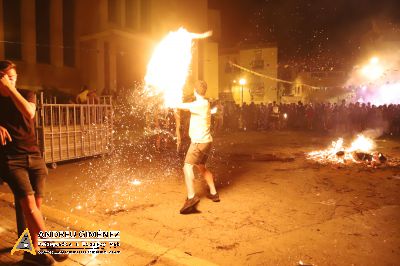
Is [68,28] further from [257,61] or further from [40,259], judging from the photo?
[257,61]

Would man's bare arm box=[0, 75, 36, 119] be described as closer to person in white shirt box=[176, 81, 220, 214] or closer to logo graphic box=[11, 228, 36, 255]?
logo graphic box=[11, 228, 36, 255]

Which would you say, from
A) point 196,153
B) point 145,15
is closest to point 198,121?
point 196,153

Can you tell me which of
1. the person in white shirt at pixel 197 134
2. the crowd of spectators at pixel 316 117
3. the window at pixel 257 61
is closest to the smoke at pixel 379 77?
the window at pixel 257 61

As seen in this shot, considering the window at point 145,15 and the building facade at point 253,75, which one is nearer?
the window at point 145,15

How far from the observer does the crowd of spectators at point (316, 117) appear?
765 inches

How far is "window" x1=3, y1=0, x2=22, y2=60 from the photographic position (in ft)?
49.1

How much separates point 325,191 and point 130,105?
12776mm

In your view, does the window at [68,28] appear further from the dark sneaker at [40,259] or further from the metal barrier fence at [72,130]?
the dark sneaker at [40,259]

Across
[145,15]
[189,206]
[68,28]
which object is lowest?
[189,206]

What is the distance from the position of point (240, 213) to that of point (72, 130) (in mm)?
6211

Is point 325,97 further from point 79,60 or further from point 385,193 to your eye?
point 385,193

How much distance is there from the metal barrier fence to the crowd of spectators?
33.7 feet

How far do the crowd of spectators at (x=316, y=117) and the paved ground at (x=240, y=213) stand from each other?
→ 1179cm

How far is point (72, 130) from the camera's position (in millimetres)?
9461
